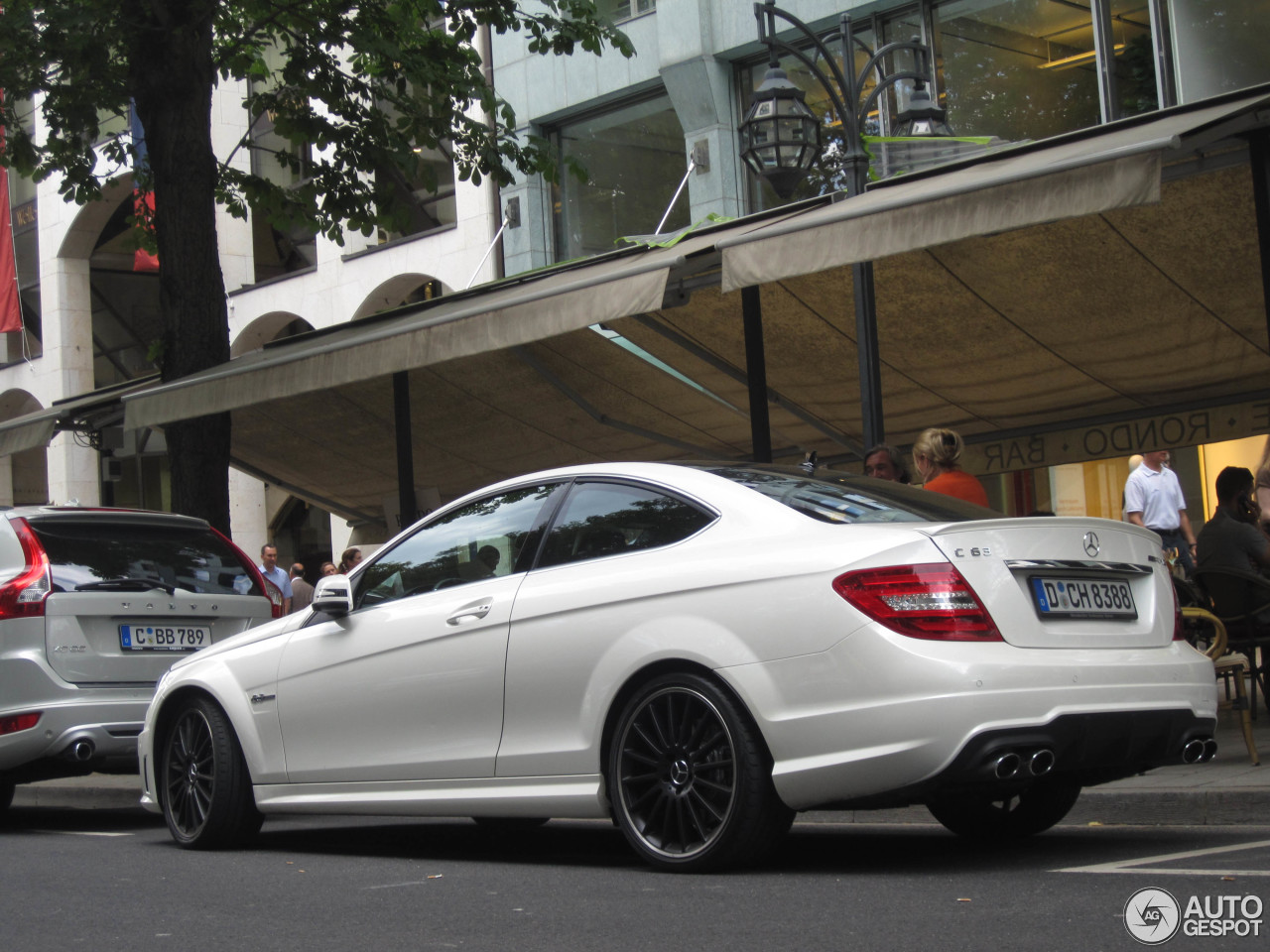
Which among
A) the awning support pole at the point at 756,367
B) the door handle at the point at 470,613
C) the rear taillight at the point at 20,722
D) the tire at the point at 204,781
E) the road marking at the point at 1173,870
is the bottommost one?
the road marking at the point at 1173,870

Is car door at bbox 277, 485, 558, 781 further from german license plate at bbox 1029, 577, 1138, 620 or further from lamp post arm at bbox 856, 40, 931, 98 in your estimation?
lamp post arm at bbox 856, 40, 931, 98

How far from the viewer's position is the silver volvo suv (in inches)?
337

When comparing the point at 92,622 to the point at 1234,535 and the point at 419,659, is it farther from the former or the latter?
the point at 1234,535

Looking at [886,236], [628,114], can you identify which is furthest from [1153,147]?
[628,114]

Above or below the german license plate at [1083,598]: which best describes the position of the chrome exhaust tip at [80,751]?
below

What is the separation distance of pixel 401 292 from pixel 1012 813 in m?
19.8

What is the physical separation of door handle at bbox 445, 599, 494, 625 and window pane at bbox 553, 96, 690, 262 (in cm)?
1479

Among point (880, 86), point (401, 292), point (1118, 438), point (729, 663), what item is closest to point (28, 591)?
point (729, 663)

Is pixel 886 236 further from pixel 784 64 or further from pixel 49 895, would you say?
pixel 784 64

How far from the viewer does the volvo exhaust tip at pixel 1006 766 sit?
4.79m

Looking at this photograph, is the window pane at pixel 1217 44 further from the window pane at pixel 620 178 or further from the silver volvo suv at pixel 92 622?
the silver volvo suv at pixel 92 622

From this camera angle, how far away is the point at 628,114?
21328mm

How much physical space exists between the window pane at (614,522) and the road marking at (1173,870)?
1.72 meters

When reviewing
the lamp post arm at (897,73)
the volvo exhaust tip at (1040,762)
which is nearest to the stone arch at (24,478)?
the lamp post arm at (897,73)
